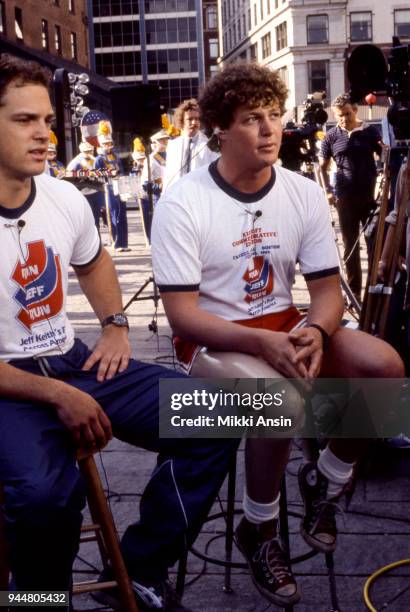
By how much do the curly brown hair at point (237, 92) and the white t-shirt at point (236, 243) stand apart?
0.70 feet

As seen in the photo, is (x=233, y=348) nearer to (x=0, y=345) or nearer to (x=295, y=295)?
(x=0, y=345)

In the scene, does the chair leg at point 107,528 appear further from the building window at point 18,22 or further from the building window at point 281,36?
the building window at point 281,36

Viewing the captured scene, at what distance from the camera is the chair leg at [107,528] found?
2.28 metres

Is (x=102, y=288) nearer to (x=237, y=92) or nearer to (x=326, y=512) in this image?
(x=237, y=92)

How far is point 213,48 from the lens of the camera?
91.8 m

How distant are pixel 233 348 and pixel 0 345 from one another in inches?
27.4

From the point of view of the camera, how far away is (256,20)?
74438 millimetres

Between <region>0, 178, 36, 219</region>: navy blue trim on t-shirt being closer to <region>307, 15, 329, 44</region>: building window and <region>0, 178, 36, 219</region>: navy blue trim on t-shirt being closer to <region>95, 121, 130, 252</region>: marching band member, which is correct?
<region>95, 121, 130, 252</region>: marching band member

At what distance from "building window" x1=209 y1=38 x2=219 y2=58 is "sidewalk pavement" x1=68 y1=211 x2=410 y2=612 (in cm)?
9170

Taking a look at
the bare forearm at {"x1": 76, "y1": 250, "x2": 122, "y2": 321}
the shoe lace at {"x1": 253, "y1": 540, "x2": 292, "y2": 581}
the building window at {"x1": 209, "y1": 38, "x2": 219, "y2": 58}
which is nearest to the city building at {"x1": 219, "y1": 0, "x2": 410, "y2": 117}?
the building window at {"x1": 209, "y1": 38, "x2": 219, "y2": 58}

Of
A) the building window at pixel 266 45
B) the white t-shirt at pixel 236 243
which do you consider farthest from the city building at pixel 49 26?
the white t-shirt at pixel 236 243

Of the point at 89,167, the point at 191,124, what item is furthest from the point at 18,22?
the point at 191,124

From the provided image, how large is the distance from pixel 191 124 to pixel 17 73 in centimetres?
576

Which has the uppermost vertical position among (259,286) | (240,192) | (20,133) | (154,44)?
(154,44)
